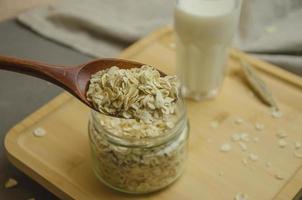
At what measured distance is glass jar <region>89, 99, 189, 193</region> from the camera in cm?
65

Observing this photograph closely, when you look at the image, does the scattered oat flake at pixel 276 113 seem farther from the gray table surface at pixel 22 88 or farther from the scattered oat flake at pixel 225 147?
the gray table surface at pixel 22 88

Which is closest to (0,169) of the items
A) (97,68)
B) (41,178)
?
(41,178)

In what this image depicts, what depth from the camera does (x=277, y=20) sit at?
3.55ft

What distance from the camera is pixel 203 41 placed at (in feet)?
2.66

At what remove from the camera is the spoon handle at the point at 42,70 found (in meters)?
0.63

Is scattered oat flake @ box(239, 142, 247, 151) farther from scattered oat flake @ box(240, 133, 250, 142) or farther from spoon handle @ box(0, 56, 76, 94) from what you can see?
spoon handle @ box(0, 56, 76, 94)

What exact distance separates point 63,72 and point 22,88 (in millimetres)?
273

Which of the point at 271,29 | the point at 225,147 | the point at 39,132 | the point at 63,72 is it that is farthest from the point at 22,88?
the point at 271,29

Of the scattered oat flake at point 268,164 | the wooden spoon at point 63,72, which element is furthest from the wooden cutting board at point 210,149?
the wooden spoon at point 63,72

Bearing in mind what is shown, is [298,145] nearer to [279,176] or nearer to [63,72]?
[279,176]

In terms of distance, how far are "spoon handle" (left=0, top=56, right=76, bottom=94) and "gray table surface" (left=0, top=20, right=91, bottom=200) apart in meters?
0.18

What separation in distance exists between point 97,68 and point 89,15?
39 centimetres

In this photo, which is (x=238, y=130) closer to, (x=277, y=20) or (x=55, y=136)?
(x=55, y=136)

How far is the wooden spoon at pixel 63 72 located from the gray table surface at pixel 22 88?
172 mm
